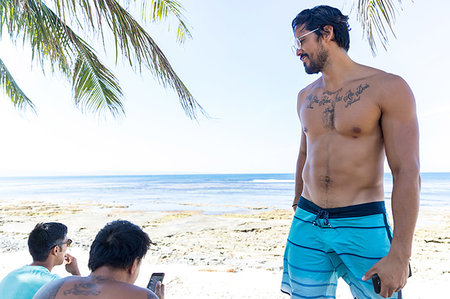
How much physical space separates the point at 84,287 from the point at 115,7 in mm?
2076

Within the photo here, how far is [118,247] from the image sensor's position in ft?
5.00

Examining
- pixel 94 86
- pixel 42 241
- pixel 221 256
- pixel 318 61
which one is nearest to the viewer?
pixel 318 61

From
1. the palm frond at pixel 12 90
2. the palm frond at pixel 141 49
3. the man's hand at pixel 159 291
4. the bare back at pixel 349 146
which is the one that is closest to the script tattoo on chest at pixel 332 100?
the bare back at pixel 349 146

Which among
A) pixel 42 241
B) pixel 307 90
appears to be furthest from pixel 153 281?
pixel 307 90

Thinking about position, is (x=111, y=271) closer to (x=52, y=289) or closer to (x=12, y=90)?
(x=52, y=289)

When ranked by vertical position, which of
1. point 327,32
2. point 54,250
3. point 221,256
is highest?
point 327,32

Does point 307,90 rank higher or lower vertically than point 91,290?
higher

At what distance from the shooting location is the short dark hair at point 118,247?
4.93 ft

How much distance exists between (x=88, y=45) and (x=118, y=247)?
8.44 feet

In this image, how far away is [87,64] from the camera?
3.61 m

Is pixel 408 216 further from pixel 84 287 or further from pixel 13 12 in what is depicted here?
pixel 13 12

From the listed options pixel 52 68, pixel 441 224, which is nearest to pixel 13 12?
pixel 52 68

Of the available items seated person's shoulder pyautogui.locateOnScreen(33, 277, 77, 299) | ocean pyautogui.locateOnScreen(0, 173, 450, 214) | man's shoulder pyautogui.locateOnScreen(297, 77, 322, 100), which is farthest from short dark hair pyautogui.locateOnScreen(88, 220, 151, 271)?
ocean pyautogui.locateOnScreen(0, 173, 450, 214)

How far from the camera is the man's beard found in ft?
5.33
